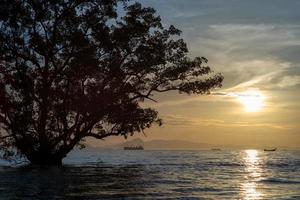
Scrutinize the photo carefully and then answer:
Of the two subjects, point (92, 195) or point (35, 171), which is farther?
point (35, 171)

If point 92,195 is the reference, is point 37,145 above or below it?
above

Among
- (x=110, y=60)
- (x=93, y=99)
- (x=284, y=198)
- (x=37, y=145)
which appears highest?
(x=110, y=60)

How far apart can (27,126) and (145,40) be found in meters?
14.6

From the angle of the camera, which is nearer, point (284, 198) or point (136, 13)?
point (284, 198)

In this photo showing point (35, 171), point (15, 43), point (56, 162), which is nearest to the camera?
point (35, 171)

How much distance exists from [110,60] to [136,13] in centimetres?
575

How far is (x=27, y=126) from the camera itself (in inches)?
1898

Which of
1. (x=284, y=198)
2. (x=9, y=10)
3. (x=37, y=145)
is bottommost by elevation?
(x=284, y=198)

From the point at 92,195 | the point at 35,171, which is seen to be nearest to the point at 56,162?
the point at 35,171

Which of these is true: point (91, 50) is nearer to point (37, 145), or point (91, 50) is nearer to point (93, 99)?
point (93, 99)

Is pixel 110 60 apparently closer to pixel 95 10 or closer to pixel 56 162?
pixel 95 10

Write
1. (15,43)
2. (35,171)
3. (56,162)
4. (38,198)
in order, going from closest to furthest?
(38,198) → (35,171) → (15,43) → (56,162)

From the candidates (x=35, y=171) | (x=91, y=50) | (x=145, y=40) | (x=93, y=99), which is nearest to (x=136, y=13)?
(x=145, y=40)

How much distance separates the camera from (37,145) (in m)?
49.8
